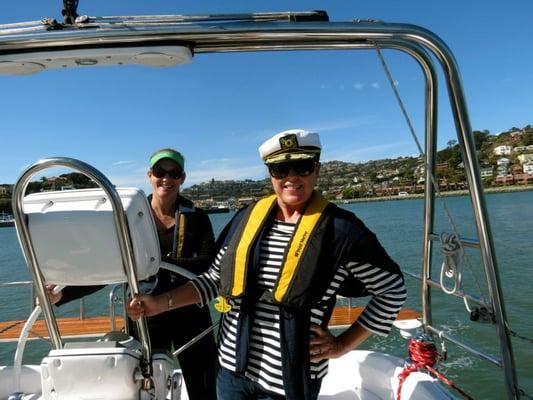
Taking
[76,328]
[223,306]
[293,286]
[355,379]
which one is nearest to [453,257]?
[293,286]

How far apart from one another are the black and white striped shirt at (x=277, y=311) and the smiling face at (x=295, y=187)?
106 millimetres

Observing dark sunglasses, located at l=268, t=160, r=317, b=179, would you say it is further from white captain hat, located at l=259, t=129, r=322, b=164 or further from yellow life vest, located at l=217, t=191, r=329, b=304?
yellow life vest, located at l=217, t=191, r=329, b=304

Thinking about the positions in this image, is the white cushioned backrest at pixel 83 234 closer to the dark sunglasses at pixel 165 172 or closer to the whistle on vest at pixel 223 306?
the whistle on vest at pixel 223 306

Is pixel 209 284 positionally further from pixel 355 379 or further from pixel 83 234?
→ pixel 355 379

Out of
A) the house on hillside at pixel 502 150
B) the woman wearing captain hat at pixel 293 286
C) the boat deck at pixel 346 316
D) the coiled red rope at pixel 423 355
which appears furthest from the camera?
the house on hillside at pixel 502 150

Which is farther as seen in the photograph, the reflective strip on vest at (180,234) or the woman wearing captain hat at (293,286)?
the reflective strip on vest at (180,234)

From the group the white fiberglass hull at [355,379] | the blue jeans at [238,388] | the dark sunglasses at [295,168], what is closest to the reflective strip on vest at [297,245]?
the dark sunglasses at [295,168]

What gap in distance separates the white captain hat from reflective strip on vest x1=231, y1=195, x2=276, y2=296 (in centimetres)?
21

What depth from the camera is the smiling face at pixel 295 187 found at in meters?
1.48

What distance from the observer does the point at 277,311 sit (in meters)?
1.42

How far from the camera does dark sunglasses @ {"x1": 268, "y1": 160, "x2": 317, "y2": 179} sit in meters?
1.45

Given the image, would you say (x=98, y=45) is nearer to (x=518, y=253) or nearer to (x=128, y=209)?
(x=128, y=209)

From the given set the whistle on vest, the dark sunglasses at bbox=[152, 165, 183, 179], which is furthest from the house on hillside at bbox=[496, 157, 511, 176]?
the whistle on vest

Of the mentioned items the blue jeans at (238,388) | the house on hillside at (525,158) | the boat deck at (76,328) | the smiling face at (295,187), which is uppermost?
Answer: the house on hillside at (525,158)
